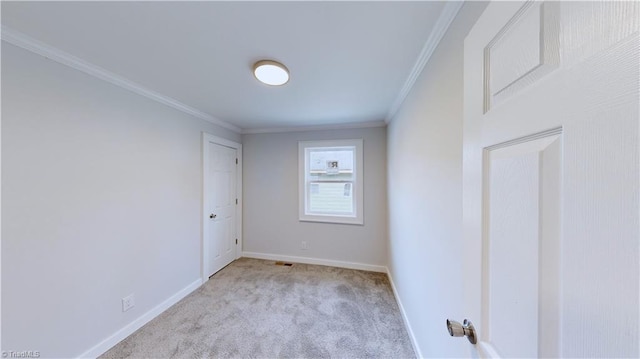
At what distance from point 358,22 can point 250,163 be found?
112 inches

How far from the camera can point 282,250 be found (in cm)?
354

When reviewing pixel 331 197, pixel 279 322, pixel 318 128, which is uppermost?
pixel 318 128

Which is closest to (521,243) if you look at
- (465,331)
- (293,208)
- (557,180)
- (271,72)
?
(557,180)

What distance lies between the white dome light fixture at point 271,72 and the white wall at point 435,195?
1015mm

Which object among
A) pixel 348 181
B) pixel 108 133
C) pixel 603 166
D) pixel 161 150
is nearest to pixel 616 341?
pixel 603 166

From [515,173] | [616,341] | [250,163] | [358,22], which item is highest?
[358,22]

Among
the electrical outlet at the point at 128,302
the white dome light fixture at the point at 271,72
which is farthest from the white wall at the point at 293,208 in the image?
the electrical outlet at the point at 128,302

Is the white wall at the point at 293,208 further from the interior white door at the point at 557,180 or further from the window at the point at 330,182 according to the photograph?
the interior white door at the point at 557,180

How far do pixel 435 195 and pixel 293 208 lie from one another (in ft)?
8.19

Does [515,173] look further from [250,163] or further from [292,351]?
[250,163]

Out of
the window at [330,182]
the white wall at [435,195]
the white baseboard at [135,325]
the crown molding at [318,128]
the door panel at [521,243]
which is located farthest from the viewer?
the window at [330,182]

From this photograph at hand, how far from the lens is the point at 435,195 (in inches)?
50.9

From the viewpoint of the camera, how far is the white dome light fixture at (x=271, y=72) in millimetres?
1549

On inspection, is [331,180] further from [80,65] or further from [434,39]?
[80,65]
